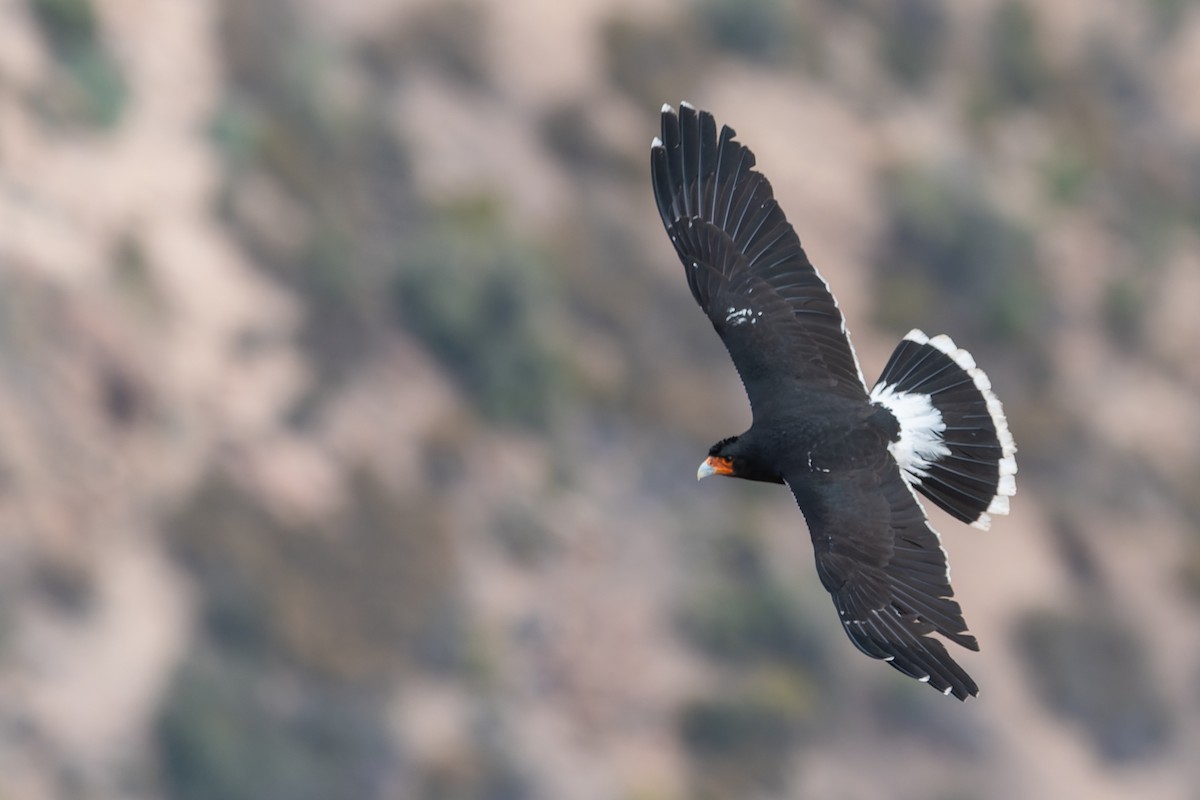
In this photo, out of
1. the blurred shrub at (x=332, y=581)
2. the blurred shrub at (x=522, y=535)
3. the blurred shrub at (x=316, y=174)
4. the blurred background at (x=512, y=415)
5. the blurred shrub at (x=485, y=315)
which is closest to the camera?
the blurred background at (x=512, y=415)

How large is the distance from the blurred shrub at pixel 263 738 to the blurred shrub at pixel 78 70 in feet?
28.2

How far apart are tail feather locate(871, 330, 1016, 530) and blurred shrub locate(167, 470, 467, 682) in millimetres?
15772

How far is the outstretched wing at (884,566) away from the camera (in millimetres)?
10117

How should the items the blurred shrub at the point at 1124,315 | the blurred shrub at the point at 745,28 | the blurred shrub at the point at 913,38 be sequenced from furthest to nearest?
the blurred shrub at the point at 913,38
the blurred shrub at the point at 1124,315
the blurred shrub at the point at 745,28

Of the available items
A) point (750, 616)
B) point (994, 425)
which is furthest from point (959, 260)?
point (994, 425)

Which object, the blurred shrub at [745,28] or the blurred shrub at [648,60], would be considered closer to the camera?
the blurred shrub at [648,60]

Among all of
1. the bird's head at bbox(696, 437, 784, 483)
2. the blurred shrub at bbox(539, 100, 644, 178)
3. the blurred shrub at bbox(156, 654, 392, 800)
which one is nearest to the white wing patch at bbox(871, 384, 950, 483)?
the bird's head at bbox(696, 437, 784, 483)

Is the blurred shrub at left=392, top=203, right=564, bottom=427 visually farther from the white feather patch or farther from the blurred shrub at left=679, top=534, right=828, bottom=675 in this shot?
the white feather patch

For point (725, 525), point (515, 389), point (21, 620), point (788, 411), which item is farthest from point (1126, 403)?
point (788, 411)

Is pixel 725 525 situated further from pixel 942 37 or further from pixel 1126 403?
pixel 942 37

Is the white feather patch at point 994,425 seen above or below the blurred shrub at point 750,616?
below

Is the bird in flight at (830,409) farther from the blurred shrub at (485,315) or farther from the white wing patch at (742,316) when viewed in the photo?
the blurred shrub at (485,315)

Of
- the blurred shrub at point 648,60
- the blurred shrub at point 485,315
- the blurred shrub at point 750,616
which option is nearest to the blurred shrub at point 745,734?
the blurred shrub at point 750,616

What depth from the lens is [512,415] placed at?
31.2m
